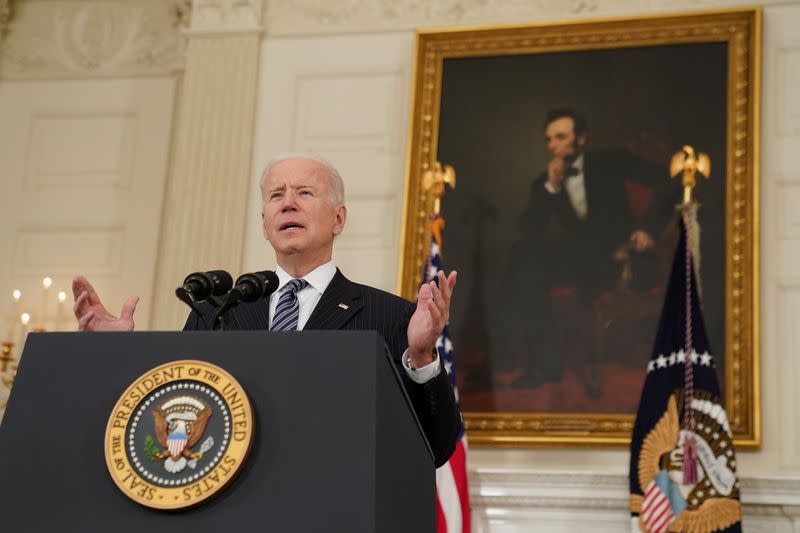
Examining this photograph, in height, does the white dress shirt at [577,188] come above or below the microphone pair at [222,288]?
above

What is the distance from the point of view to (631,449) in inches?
235

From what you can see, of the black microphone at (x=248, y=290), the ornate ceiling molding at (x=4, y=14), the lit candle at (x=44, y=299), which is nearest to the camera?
the black microphone at (x=248, y=290)

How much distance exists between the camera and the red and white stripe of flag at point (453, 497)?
5.86m

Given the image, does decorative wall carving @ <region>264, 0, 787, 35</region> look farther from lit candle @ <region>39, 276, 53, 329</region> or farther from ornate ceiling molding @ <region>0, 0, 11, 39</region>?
lit candle @ <region>39, 276, 53, 329</region>

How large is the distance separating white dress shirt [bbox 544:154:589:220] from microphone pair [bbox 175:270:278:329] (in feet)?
14.8

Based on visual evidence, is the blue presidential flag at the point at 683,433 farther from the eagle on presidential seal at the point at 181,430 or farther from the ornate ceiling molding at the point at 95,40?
the eagle on presidential seal at the point at 181,430

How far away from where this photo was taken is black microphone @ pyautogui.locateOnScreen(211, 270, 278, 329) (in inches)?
97.3

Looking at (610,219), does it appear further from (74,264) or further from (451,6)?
(74,264)

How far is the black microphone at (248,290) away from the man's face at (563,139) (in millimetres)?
4680

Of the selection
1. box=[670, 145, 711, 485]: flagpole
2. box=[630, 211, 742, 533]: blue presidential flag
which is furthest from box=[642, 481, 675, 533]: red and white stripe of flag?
box=[670, 145, 711, 485]: flagpole

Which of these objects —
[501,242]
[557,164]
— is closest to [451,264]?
[501,242]

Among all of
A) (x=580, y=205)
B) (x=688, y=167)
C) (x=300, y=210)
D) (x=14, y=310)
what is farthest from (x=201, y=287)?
(x=14, y=310)

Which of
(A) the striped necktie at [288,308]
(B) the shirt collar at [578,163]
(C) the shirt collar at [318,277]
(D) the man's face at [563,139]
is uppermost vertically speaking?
(D) the man's face at [563,139]

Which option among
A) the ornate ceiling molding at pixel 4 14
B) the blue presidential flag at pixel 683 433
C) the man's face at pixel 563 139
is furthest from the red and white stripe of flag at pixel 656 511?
the ornate ceiling molding at pixel 4 14
